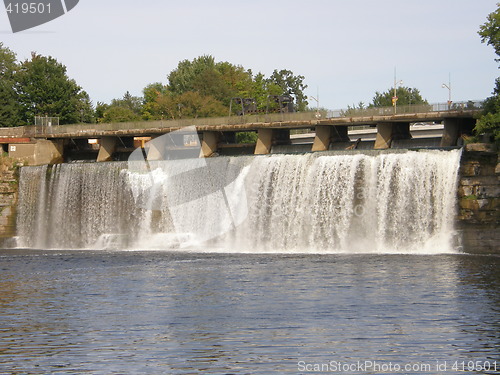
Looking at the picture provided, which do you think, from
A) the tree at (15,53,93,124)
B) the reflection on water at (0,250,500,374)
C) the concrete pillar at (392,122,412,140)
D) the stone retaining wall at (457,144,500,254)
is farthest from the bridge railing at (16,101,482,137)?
the tree at (15,53,93,124)

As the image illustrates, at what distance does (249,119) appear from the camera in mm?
73812

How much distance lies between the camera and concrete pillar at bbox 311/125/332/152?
227 feet

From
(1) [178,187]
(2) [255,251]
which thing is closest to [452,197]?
(2) [255,251]

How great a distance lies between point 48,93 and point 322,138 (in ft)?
157

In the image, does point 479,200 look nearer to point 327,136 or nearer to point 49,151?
point 327,136

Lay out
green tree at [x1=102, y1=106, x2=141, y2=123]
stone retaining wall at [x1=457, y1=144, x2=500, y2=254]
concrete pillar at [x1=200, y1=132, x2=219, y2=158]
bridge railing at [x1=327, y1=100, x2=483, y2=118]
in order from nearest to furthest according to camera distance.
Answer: stone retaining wall at [x1=457, y1=144, x2=500, y2=254] < bridge railing at [x1=327, y1=100, x2=483, y2=118] < concrete pillar at [x1=200, y1=132, x2=219, y2=158] < green tree at [x1=102, y1=106, x2=141, y2=123]

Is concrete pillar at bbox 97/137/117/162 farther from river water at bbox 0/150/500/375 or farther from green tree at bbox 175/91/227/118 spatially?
green tree at bbox 175/91/227/118

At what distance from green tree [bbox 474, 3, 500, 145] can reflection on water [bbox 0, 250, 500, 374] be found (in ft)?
28.4

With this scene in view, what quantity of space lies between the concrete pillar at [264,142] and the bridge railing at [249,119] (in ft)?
3.22

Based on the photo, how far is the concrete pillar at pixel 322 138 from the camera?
69312mm

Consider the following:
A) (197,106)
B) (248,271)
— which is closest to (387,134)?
(248,271)

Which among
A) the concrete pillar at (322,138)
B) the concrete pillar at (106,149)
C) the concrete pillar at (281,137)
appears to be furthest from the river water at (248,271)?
the concrete pillar at (281,137)

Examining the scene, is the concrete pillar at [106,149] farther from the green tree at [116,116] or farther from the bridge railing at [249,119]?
the green tree at [116,116]

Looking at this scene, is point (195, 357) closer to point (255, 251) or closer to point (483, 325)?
point (483, 325)
